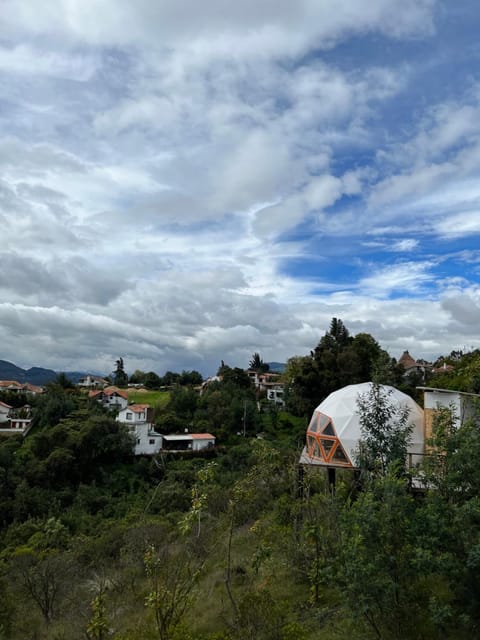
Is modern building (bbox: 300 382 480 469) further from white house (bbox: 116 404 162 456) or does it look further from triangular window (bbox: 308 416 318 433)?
white house (bbox: 116 404 162 456)

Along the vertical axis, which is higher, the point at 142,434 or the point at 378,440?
the point at 378,440

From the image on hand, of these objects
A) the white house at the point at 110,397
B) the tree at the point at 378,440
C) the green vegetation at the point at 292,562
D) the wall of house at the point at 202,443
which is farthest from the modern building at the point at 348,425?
the white house at the point at 110,397

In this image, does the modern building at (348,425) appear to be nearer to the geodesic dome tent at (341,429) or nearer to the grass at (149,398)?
the geodesic dome tent at (341,429)

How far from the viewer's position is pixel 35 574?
493 inches

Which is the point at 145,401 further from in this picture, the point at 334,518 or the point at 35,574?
the point at 334,518

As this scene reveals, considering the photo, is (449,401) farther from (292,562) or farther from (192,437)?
(192,437)

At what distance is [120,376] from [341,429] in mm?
71151

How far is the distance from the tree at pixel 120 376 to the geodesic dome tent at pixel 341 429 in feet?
217

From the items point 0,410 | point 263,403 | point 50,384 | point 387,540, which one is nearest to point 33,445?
point 0,410

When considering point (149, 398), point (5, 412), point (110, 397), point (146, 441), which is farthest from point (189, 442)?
point (5, 412)

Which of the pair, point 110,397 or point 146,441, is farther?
point 110,397

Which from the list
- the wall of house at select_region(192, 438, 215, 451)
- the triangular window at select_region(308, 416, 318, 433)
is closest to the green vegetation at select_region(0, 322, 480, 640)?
the triangular window at select_region(308, 416, 318, 433)

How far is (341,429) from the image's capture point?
51.0ft

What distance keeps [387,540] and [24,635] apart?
353 inches
